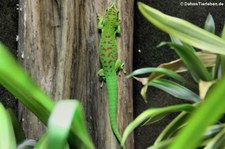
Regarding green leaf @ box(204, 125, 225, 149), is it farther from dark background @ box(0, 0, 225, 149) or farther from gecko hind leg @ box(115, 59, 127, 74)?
dark background @ box(0, 0, 225, 149)

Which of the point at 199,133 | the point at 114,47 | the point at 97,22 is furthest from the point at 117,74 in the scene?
the point at 199,133

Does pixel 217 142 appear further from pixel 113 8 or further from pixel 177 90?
pixel 113 8

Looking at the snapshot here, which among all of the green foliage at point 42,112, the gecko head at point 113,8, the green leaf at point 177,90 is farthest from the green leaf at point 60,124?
the gecko head at point 113,8

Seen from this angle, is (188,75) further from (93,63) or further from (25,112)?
(25,112)

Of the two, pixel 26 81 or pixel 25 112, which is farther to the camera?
pixel 25 112

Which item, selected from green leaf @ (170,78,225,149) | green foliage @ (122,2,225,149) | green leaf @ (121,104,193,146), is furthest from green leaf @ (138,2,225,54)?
green leaf @ (170,78,225,149)
